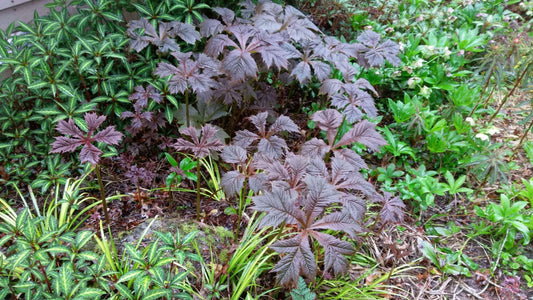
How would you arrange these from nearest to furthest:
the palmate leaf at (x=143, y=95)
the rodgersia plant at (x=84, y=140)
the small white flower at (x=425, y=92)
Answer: the rodgersia plant at (x=84, y=140), the palmate leaf at (x=143, y=95), the small white flower at (x=425, y=92)

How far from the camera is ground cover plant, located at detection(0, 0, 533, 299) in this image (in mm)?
1730

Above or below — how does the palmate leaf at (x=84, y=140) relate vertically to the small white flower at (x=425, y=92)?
above

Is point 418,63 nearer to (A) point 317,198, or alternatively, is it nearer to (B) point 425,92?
(B) point 425,92

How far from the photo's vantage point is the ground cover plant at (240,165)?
173 cm

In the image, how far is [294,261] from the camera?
144 cm

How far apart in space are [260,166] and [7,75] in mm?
2128

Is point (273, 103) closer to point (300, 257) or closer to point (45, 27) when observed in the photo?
point (300, 257)

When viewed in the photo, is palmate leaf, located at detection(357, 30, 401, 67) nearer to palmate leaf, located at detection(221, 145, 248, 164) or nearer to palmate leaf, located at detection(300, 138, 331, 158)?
palmate leaf, located at detection(300, 138, 331, 158)

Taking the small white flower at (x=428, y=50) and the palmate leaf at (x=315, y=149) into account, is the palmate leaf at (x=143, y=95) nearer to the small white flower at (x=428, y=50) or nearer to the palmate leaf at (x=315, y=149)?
the palmate leaf at (x=315, y=149)

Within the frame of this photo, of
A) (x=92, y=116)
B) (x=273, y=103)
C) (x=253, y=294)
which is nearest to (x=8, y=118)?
(x=92, y=116)

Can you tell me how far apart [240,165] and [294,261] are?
2.01ft

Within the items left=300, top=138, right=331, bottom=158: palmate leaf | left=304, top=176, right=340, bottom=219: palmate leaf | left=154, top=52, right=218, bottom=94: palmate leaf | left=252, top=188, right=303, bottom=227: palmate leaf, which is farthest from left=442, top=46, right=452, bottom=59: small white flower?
left=252, top=188, right=303, bottom=227: palmate leaf

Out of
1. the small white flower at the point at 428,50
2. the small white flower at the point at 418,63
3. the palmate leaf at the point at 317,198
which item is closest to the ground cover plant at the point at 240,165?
the palmate leaf at the point at 317,198

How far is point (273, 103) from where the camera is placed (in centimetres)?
255
